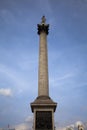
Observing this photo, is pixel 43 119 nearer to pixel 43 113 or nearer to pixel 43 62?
pixel 43 113

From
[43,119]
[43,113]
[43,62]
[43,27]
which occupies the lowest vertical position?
[43,119]

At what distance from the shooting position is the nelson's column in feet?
115

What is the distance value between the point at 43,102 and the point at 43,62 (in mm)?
8233

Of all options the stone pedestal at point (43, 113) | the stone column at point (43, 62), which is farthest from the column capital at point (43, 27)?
the stone pedestal at point (43, 113)

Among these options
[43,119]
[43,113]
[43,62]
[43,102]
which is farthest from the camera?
[43,62]

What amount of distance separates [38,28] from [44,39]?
9.69ft

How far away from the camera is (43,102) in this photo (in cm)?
3609

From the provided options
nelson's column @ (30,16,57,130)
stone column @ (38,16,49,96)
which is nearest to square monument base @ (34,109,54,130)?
nelson's column @ (30,16,57,130)

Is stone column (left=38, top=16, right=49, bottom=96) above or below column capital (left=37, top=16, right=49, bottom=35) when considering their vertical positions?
below

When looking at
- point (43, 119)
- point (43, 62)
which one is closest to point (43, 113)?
point (43, 119)

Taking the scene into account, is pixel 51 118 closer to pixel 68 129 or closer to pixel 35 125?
pixel 35 125

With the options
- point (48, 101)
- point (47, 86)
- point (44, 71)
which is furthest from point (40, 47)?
point (48, 101)

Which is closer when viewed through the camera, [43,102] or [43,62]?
[43,102]

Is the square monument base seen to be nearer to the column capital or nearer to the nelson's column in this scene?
the nelson's column
